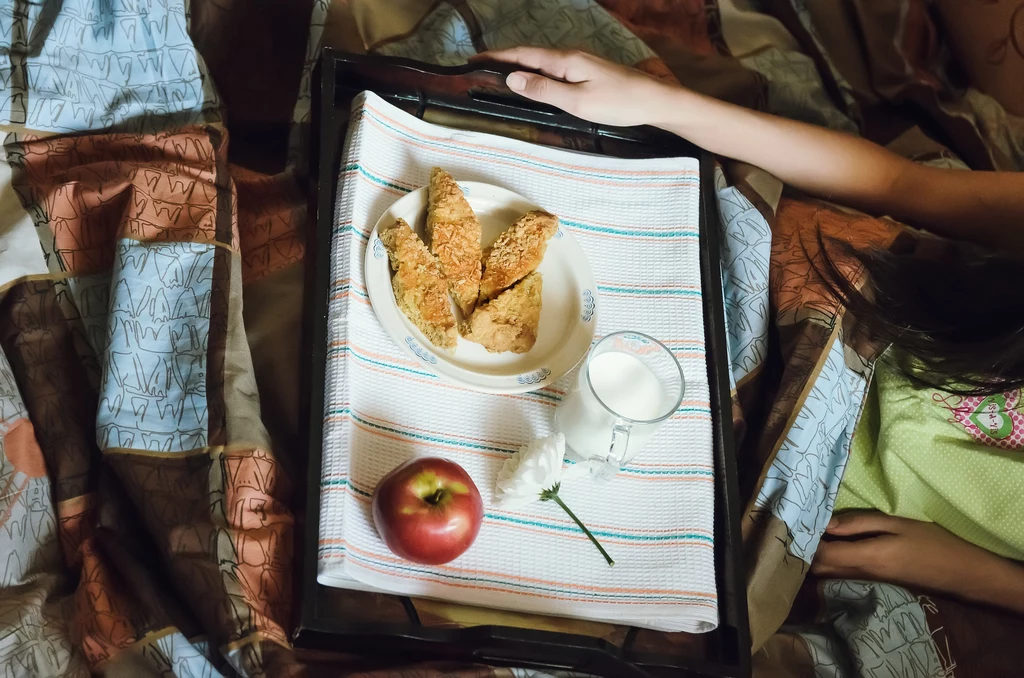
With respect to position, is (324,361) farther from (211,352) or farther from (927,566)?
(927,566)

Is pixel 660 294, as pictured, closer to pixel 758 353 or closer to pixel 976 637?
pixel 758 353

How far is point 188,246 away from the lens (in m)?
0.81

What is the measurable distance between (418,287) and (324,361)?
0.40 feet

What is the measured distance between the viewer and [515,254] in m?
0.83

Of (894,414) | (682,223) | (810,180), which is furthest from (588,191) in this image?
(894,414)

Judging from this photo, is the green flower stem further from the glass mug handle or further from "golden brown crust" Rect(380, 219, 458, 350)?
"golden brown crust" Rect(380, 219, 458, 350)

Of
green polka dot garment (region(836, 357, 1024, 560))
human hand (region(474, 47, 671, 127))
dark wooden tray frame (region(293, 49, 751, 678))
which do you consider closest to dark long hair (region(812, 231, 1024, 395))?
green polka dot garment (region(836, 357, 1024, 560))

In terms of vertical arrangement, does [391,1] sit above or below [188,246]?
above

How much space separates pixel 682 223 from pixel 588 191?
12cm

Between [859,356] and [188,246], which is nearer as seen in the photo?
[188,246]

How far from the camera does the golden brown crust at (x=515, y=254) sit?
2.73ft

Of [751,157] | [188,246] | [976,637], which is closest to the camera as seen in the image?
[188,246]

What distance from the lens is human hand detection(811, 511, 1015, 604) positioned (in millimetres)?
939

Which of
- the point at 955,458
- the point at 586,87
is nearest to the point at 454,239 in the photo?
the point at 586,87
